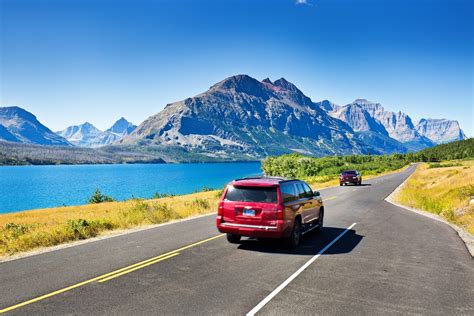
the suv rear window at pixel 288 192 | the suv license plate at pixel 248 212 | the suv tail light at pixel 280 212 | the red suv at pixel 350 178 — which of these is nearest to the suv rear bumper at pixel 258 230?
the suv tail light at pixel 280 212

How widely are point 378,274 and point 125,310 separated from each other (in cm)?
546

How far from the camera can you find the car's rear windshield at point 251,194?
1109 centimetres

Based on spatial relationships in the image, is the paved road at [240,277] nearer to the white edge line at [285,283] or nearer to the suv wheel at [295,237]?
the white edge line at [285,283]

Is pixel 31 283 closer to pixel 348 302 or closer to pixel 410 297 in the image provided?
pixel 348 302

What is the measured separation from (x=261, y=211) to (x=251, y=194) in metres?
0.64

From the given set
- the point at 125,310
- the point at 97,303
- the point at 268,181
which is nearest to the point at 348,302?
the point at 125,310

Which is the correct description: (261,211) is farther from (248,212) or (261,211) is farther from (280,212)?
(280,212)

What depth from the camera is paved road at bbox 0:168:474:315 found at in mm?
6516

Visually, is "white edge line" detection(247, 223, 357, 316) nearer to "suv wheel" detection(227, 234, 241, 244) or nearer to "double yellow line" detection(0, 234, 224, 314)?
"suv wheel" detection(227, 234, 241, 244)

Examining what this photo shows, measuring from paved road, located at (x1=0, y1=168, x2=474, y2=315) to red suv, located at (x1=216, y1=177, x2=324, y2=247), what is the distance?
546 millimetres

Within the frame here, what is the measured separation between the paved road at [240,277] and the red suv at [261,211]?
0.55 metres

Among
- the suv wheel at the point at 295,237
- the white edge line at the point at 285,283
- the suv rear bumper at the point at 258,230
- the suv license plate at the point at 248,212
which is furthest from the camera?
the suv wheel at the point at 295,237

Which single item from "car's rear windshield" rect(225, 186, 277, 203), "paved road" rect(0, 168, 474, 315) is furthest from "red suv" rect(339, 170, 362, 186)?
"car's rear windshield" rect(225, 186, 277, 203)

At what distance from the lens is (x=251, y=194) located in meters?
11.3
